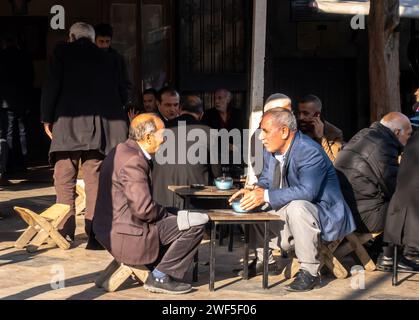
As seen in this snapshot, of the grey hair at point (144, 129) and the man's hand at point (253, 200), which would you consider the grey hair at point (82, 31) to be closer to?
the grey hair at point (144, 129)

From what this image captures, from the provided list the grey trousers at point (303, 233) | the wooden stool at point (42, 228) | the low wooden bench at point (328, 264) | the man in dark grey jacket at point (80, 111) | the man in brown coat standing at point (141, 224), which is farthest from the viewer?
the man in dark grey jacket at point (80, 111)

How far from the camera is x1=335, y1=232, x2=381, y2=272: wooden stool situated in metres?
7.65

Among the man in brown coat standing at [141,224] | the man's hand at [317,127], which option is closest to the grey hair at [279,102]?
the man's hand at [317,127]

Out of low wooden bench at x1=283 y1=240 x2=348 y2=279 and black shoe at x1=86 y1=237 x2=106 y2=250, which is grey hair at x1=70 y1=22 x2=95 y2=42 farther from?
low wooden bench at x1=283 y1=240 x2=348 y2=279

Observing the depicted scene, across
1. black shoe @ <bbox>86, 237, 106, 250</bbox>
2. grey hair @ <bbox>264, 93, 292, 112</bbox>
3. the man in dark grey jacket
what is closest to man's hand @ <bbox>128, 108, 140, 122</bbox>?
the man in dark grey jacket

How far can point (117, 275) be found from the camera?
6820mm

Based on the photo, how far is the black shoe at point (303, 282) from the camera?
693 cm

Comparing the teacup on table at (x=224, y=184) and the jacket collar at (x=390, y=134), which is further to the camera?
the teacup on table at (x=224, y=184)

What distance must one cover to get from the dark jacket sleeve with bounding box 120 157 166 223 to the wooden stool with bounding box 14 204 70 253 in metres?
1.88

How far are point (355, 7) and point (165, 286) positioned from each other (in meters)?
5.89

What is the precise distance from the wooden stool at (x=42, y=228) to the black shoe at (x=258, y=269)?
5.53ft

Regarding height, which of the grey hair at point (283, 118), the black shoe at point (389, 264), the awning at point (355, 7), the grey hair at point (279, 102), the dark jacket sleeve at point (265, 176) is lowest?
the black shoe at point (389, 264)

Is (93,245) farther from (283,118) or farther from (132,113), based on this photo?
(132,113)
